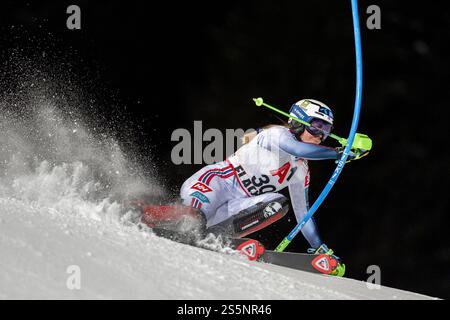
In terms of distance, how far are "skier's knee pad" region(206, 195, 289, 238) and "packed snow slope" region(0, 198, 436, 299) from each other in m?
0.70

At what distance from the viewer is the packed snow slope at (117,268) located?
3.19 metres

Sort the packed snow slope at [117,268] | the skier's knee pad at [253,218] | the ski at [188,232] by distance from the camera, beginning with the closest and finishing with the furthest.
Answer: the packed snow slope at [117,268]
the ski at [188,232]
the skier's knee pad at [253,218]

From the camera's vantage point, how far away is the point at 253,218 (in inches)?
204

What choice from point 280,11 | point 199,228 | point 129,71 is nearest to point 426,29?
point 280,11

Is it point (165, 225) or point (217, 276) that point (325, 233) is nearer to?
point (165, 225)

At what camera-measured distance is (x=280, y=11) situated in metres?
10.9

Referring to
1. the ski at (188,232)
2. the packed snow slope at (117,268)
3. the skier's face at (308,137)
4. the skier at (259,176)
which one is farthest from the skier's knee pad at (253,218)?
the packed snow slope at (117,268)

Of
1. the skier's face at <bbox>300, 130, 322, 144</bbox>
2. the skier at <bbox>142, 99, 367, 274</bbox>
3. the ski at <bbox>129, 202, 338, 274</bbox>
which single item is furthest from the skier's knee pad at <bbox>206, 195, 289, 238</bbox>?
the skier's face at <bbox>300, 130, 322, 144</bbox>

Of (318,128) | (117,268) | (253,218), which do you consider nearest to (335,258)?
(253,218)

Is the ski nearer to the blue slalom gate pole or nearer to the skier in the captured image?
the skier

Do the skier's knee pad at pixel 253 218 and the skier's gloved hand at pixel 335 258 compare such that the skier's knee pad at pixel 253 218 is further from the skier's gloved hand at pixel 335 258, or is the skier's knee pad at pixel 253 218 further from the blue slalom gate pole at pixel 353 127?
the skier's gloved hand at pixel 335 258

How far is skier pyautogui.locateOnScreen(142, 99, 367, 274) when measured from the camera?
5.14 m

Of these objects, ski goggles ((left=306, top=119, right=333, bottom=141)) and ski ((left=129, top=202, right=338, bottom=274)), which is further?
ski goggles ((left=306, top=119, right=333, bottom=141))
